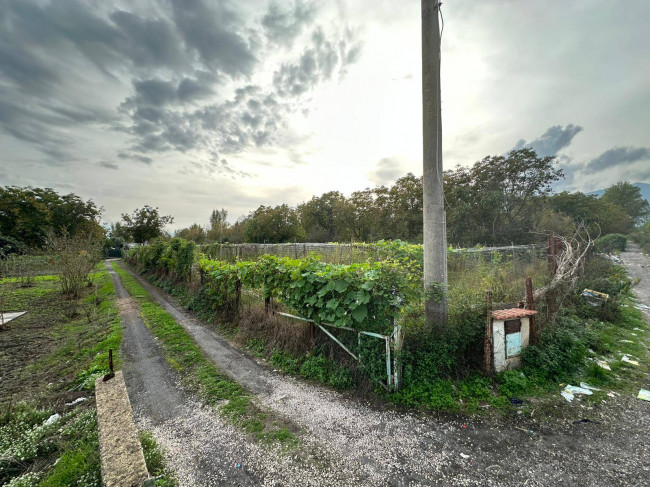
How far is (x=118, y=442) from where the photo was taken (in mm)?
2561

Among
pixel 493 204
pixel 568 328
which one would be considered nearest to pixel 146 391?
pixel 568 328

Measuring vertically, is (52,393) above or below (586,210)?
below

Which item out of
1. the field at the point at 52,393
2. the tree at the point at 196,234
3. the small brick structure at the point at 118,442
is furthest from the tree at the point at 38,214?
the small brick structure at the point at 118,442

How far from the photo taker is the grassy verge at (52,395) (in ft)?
8.84

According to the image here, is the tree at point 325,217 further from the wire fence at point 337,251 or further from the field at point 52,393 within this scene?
the field at point 52,393

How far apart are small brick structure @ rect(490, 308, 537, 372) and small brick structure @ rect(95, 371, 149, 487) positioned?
14.8 ft

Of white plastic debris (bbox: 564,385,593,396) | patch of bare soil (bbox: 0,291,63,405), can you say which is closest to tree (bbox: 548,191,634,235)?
white plastic debris (bbox: 564,385,593,396)

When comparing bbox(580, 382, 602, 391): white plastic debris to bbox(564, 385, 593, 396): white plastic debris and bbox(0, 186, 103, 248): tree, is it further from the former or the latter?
bbox(0, 186, 103, 248): tree

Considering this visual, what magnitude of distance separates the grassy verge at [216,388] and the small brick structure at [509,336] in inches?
126

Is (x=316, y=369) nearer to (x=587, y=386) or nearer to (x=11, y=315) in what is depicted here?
(x=587, y=386)

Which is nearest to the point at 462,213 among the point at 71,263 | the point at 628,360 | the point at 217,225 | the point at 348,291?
the point at 628,360

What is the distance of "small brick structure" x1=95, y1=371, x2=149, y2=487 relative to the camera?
2.18m

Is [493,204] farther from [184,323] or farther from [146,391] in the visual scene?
[146,391]

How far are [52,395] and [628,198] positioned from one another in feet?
233
